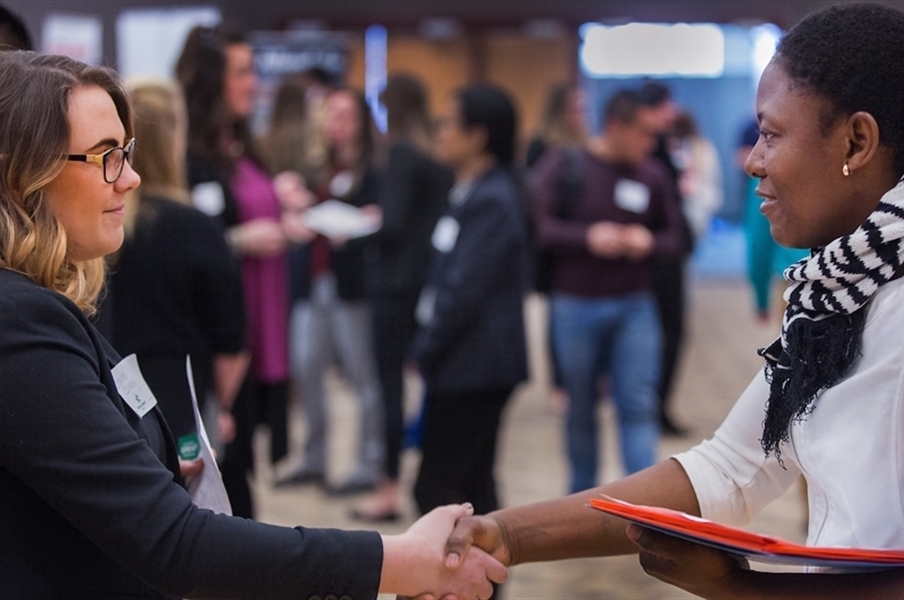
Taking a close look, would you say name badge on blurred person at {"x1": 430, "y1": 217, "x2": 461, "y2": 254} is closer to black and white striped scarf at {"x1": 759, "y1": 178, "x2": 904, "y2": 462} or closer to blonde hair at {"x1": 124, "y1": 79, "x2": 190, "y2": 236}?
blonde hair at {"x1": 124, "y1": 79, "x2": 190, "y2": 236}

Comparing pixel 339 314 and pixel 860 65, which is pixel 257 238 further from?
pixel 860 65

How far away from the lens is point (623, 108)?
458 centimetres

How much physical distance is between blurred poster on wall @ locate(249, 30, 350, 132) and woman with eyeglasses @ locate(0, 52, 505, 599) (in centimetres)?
673

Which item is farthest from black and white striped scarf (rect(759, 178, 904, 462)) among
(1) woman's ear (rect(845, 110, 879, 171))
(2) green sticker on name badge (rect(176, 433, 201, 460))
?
(2) green sticker on name badge (rect(176, 433, 201, 460))

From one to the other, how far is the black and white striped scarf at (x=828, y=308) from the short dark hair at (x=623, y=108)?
121 inches

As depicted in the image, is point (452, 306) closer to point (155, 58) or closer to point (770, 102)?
point (770, 102)

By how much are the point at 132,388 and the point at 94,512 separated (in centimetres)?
26

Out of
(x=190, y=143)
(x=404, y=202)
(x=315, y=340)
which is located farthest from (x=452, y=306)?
(x=315, y=340)

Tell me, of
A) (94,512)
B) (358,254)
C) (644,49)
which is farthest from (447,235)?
(644,49)

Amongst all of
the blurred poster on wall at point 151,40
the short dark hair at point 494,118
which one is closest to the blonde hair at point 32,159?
the short dark hair at point 494,118

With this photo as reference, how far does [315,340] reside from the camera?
227 inches

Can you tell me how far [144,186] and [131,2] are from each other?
7.03 meters

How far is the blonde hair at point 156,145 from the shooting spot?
10.4 feet

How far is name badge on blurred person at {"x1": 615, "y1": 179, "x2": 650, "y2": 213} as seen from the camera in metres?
4.68
